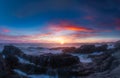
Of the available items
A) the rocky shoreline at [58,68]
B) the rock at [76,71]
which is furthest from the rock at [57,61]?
the rock at [76,71]

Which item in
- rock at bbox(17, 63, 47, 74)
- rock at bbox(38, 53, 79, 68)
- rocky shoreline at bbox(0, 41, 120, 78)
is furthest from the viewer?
rock at bbox(38, 53, 79, 68)

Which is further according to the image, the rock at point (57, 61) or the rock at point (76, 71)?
the rock at point (57, 61)

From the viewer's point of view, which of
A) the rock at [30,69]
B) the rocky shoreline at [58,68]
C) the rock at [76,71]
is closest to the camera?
the rocky shoreline at [58,68]

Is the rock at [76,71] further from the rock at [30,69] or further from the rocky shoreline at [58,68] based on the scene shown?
the rock at [30,69]

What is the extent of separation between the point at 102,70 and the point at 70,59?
482 centimetres

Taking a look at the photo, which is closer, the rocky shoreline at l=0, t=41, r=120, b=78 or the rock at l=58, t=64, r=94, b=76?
the rocky shoreline at l=0, t=41, r=120, b=78

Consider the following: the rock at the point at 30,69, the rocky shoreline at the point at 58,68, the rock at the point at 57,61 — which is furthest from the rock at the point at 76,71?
the rock at the point at 30,69

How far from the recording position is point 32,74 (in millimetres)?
21938

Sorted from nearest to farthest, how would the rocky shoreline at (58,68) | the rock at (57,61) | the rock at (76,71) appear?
the rocky shoreline at (58,68) → the rock at (76,71) → the rock at (57,61)

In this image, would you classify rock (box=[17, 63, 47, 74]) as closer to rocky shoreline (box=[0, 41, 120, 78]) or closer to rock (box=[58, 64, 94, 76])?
rocky shoreline (box=[0, 41, 120, 78])

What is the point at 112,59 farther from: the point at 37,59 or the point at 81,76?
the point at 37,59

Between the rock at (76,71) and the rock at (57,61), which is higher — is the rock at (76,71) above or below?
below

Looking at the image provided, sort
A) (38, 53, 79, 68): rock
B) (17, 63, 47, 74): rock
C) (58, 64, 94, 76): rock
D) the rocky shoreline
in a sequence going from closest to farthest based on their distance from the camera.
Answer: the rocky shoreline, (58, 64, 94, 76): rock, (17, 63, 47, 74): rock, (38, 53, 79, 68): rock

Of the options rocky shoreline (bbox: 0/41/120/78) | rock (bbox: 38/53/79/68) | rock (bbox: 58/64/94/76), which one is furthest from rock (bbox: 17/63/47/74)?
rock (bbox: 38/53/79/68)
